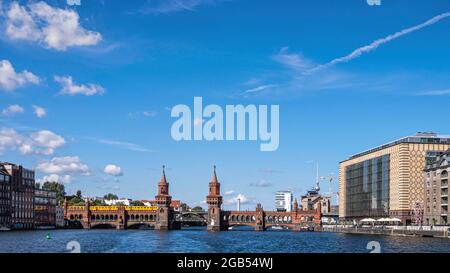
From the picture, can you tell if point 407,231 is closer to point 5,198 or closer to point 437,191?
point 437,191

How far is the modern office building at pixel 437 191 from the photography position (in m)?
156

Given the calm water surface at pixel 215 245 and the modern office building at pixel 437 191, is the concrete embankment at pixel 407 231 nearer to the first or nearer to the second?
the calm water surface at pixel 215 245

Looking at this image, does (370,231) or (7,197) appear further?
(7,197)

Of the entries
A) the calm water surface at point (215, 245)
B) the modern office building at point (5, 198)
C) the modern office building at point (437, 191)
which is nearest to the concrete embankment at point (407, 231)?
the calm water surface at point (215, 245)

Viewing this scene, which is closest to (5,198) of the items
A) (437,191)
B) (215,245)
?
(215,245)

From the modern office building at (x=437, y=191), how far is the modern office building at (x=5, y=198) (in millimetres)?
120310

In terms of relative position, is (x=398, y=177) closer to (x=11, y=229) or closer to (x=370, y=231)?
(x=370, y=231)

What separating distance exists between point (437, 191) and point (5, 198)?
125 m

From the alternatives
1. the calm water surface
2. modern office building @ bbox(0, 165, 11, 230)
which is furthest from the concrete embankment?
modern office building @ bbox(0, 165, 11, 230)

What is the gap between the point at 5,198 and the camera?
195m
